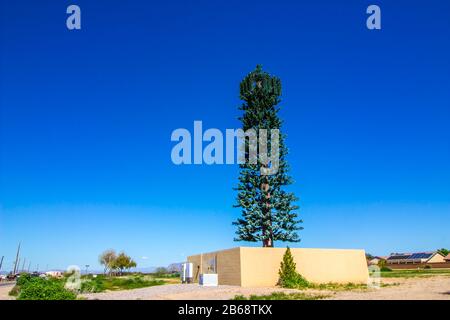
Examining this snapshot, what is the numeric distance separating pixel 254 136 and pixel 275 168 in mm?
3287

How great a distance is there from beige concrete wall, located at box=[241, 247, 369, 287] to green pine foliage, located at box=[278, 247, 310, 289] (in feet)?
1.06

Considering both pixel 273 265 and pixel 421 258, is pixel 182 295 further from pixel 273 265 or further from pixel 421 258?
pixel 421 258

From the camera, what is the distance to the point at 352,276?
1054 inches

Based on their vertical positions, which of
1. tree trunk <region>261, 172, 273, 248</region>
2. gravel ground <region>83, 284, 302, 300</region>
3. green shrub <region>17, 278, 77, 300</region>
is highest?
tree trunk <region>261, 172, 273, 248</region>

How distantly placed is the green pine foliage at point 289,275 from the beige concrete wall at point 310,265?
12.7 inches

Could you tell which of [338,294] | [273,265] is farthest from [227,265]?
[338,294]

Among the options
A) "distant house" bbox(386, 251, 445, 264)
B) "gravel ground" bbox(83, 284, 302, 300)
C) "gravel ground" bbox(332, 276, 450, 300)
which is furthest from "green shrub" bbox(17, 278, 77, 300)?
"distant house" bbox(386, 251, 445, 264)

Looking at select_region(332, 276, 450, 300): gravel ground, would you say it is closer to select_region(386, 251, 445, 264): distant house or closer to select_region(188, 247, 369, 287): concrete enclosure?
select_region(188, 247, 369, 287): concrete enclosure

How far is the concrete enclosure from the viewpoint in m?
23.0

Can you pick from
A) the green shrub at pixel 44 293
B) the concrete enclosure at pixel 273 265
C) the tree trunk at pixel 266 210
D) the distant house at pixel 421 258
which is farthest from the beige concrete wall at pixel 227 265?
the distant house at pixel 421 258

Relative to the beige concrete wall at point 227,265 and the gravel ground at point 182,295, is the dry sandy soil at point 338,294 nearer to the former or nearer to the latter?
the gravel ground at point 182,295

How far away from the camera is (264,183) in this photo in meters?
31.4
